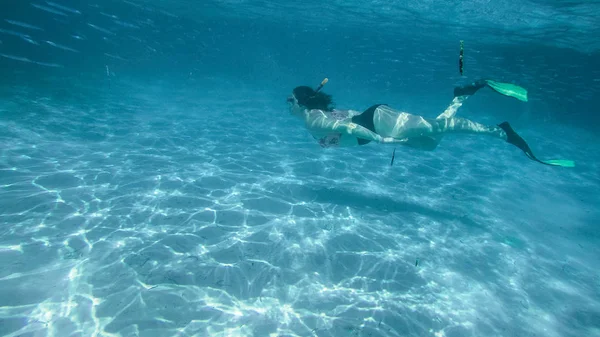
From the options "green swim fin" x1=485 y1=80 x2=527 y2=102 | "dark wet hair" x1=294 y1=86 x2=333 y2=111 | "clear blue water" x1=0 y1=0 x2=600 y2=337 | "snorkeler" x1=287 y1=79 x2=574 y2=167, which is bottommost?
"clear blue water" x1=0 y1=0 x2=600 y2=337

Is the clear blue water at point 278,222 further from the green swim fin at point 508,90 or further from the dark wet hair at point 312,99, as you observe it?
the green swim fin at point 508,90

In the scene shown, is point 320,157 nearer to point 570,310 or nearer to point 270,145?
point 270,145

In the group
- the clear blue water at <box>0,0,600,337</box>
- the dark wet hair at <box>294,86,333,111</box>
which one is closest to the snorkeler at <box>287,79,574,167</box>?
the dark wet hair at <box>294,86,333,111</box>

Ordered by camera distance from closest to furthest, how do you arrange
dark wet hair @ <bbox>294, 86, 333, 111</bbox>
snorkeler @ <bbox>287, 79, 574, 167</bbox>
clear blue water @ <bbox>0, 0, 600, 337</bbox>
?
clear blue water @ <bbox>0, 0, 600, 337</bbox>, snorkeler @ <bbox>287, 79, 574, 167</bbox>, dark wet hair @ <bbox>294, 86, 333, 111</bbox>

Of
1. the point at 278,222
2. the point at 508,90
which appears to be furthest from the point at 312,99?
the point at 508,90

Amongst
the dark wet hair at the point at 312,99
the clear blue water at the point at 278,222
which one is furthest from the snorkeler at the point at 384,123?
the clear blue water at the point at 278,222

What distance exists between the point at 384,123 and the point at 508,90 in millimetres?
4046

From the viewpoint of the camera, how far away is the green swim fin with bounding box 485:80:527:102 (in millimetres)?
8633

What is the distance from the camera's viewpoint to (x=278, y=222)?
26.2 feet

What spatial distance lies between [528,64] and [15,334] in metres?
38.0

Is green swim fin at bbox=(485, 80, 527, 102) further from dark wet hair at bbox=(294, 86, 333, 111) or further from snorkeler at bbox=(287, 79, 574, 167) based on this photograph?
dark wet hair at bbox=(294, 86, 333, 111)

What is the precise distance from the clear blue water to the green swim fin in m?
4.24

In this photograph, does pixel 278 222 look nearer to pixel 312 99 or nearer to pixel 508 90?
pixel 312 99

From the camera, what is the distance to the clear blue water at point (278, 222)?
5.23m
